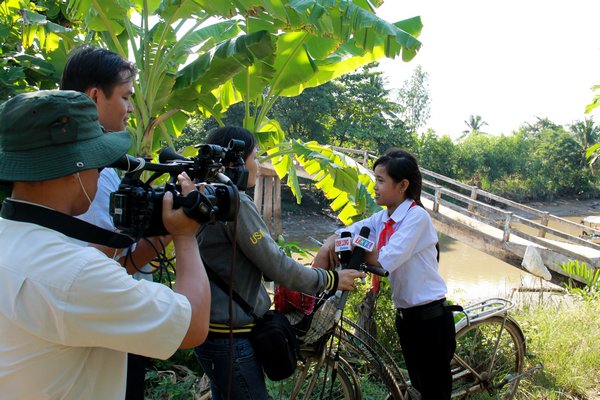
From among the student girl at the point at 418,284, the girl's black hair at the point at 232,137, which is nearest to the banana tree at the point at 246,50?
the student girl at the point at 418,284

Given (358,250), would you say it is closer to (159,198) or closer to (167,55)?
(159,198)

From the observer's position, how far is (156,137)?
4172 millimetres

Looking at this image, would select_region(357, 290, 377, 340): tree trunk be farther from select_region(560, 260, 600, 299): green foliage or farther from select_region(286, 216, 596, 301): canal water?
select_region(286, 216, 596, 301): canal water

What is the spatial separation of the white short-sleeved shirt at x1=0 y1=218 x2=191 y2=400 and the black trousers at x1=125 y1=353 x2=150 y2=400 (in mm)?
733

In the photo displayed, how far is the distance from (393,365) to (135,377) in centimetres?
145

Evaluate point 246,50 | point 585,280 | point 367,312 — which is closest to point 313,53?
point 246,50

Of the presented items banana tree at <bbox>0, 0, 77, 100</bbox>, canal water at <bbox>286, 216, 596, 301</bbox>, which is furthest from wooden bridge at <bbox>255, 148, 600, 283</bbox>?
banana tree at <bbox>0, 0, 77, 100</bbox>

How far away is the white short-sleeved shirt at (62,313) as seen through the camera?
942 millimetres

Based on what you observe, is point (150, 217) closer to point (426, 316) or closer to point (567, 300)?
point (426, 316)

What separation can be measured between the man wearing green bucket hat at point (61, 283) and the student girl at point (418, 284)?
1.46 m

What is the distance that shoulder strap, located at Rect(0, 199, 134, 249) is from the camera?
101cm

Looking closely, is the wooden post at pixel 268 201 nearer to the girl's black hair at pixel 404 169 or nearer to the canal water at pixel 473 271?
the canal water at pixel 473 271

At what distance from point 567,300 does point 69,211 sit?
586 cm

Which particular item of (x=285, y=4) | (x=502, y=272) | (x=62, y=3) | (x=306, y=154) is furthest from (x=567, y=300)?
(x=502, y=272)
